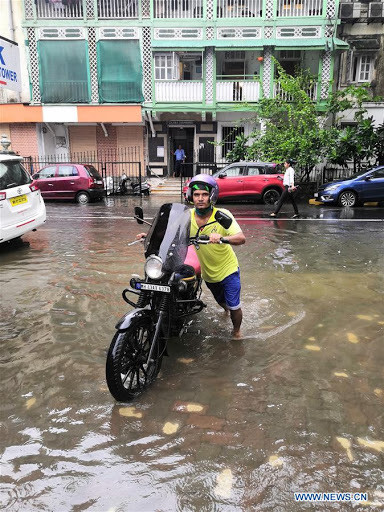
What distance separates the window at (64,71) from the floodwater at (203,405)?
684 inches

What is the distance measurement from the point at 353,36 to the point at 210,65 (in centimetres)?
741

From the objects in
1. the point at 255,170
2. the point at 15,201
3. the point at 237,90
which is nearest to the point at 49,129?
the point at 237,90

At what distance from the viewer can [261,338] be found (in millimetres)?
4484

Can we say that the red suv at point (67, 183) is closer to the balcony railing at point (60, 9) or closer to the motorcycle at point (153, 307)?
the balcony railing at point (60, 9)

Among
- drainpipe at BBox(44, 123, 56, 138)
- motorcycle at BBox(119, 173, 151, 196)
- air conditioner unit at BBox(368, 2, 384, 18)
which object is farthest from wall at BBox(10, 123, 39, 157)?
air conditioner unit at BBox(368, 2, 384, 18)

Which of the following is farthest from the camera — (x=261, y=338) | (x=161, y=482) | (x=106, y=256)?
(x=106, y=256)

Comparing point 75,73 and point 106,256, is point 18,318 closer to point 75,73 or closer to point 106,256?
point 106,256

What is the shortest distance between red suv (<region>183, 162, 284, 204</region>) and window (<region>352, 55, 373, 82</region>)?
33.2 ft

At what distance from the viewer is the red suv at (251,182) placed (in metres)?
16.4

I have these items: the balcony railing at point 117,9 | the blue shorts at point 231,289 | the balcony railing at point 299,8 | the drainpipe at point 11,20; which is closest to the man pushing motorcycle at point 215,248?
the blue shorts at point 231,289

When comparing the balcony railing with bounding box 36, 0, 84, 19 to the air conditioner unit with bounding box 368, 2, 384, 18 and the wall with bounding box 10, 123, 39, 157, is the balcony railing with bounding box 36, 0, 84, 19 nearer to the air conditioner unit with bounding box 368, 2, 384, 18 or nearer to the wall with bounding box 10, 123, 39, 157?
the wall with bounding box 10, 123, 39, 157

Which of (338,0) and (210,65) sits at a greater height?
(338,0)

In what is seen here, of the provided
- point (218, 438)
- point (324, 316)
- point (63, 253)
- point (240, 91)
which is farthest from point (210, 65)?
point (218, 438)

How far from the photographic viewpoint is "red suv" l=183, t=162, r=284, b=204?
53.9 feet
